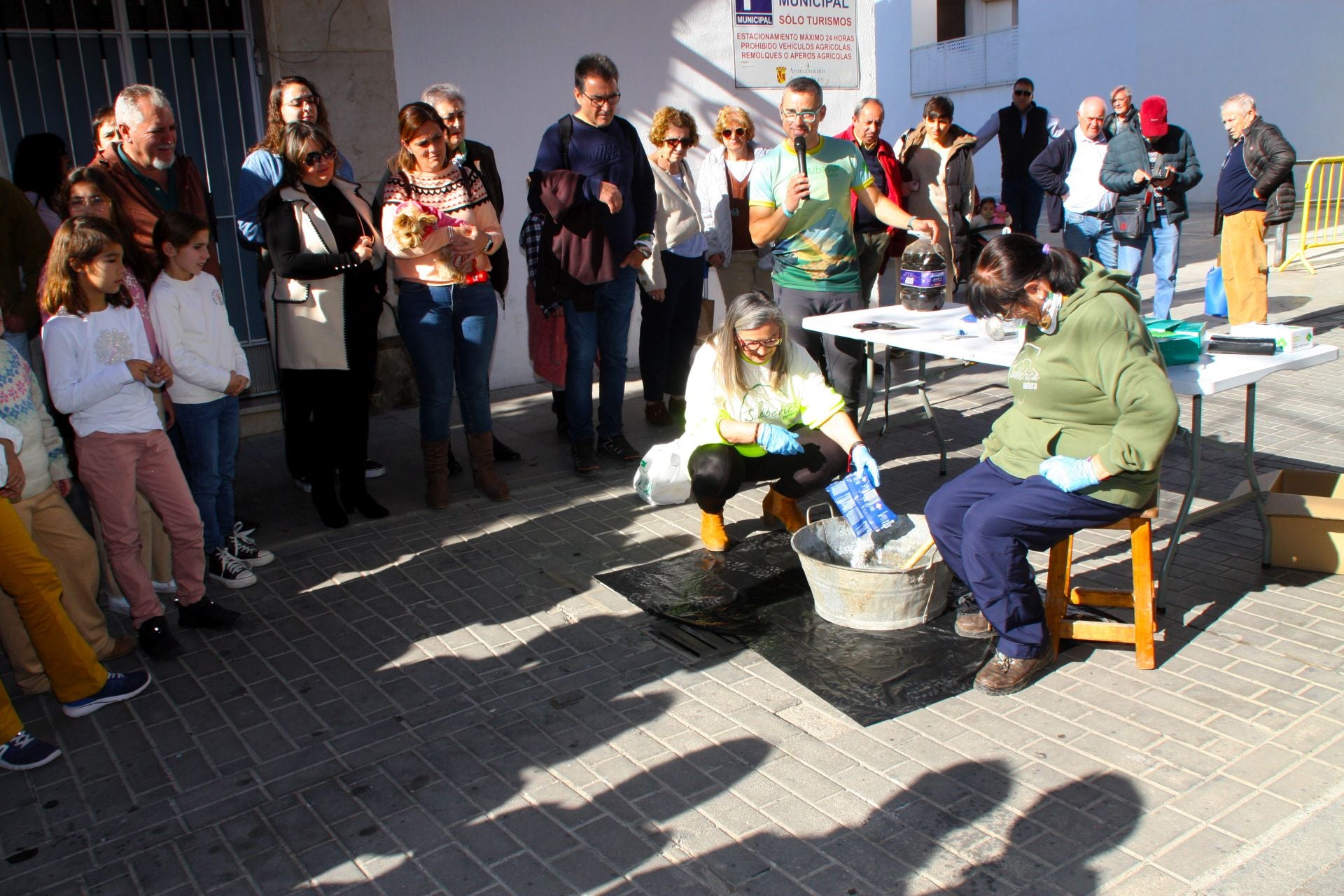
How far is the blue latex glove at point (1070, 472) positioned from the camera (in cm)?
350

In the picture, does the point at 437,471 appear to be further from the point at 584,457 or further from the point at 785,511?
the point at 785,511

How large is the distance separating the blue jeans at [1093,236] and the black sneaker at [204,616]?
23.2ft

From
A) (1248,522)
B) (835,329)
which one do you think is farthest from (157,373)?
(1248,522)

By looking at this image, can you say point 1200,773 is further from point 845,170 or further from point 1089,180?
point 1089,180

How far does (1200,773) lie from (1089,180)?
6646mm

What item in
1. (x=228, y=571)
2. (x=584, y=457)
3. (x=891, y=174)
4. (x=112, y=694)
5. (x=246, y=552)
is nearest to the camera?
(x=112, y=694)

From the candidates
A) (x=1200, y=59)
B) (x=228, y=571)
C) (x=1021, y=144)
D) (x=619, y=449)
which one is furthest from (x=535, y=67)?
(x=1200, y=59)

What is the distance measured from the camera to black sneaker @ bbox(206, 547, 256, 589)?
4762mm

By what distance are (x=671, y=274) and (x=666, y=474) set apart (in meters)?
1.97

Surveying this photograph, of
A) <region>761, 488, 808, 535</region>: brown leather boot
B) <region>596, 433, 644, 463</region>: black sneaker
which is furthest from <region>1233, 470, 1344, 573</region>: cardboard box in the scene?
<region>596, 433, 644, 463</region>: black sneaker

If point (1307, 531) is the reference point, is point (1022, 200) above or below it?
above

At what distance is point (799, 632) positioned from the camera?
4180 mm

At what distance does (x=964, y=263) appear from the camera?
9062mm

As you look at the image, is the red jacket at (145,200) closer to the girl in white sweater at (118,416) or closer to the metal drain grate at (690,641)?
the girl in white sweater at (118,416)
